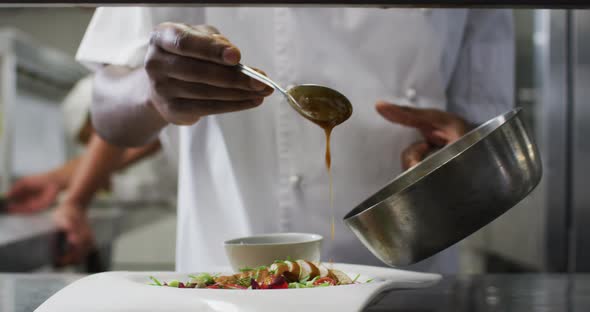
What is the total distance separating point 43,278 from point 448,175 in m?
0.60

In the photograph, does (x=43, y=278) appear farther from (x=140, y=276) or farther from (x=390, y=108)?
(x=390, y=108)

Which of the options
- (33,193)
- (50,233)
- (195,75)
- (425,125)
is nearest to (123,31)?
(195,75)

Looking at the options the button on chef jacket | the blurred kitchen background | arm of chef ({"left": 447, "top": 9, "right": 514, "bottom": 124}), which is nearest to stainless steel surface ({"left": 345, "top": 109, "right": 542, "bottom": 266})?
the button on chef jacket

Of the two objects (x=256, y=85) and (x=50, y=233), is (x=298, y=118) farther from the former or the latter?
(x=50, y=233)

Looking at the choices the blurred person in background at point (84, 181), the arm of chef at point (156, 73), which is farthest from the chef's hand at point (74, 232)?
the arm of chef at point (156, 73)

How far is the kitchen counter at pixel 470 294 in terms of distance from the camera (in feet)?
2.21

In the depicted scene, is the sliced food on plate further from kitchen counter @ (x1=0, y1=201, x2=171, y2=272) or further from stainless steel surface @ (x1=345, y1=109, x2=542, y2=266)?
kitchen counter @ (x1=0, y1=201, x2=171, y2=272)

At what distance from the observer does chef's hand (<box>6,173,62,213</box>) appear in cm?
259

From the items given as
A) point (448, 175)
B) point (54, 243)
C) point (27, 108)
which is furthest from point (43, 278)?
point (27, 108)

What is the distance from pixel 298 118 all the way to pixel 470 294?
0.47 m

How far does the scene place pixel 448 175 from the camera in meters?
0.64

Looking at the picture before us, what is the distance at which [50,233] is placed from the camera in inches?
76.9

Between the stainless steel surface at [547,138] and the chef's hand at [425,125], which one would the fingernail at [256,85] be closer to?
the chef's hand at [425,125]

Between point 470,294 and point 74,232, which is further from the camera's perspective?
A: point 74,232
